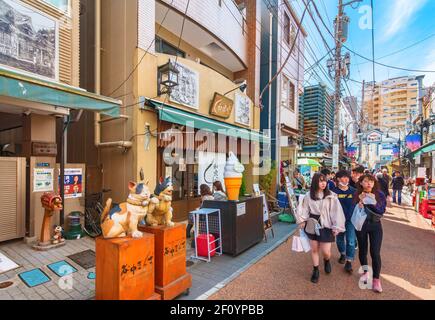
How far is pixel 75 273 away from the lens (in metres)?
4.23

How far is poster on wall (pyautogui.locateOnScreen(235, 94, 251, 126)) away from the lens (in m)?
11.2

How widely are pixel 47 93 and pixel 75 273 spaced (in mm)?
3369

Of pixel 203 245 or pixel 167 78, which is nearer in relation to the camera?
pixel 203 245

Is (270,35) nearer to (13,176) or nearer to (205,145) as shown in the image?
(205,145)

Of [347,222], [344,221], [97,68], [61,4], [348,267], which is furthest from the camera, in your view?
[97,68]

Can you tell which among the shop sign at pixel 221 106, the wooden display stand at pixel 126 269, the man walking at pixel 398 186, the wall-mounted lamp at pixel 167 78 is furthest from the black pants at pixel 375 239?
the man walking at pixel 398 186

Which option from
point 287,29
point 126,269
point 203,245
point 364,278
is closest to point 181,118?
point 203,245

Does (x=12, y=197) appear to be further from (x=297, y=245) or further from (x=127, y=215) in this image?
(x=297, y=245)

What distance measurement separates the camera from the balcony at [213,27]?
836cm

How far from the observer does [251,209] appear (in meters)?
5.84

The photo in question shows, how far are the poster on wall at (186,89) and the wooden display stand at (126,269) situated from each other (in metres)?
5.36

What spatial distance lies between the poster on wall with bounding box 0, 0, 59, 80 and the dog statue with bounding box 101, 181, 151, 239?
4437mm
